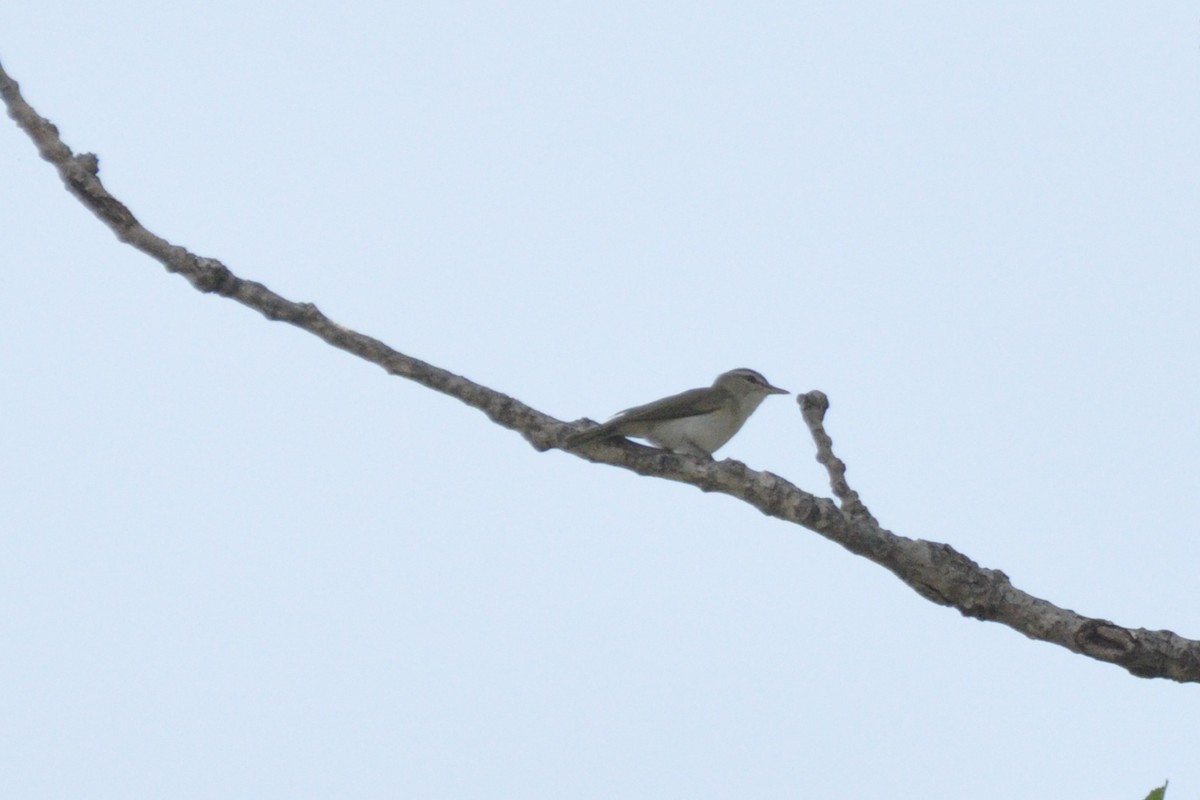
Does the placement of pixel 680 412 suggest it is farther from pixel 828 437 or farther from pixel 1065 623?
pixel 1065 623

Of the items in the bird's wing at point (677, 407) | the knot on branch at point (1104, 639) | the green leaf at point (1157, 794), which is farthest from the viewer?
the bird's wing at point (677, 407)

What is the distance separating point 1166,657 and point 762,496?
65.1 inches

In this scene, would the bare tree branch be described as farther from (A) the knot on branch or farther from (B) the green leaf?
(B) the green leaf

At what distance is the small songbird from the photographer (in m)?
9.09

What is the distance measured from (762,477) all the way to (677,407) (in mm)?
3704

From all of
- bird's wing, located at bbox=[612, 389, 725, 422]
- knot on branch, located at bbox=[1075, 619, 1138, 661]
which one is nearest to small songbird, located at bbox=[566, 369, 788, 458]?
bird's wing, located at bbox=[612, 389, 725, 422]

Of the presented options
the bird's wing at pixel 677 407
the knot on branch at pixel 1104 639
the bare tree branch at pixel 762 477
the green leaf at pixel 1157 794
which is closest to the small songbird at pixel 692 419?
the bird's wing at pixel 677 407

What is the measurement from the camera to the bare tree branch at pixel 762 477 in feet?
16.1

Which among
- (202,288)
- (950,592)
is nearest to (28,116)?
(202,288)

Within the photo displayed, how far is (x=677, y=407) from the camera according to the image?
923cm

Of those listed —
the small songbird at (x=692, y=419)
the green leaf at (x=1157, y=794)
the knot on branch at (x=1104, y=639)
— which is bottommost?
the green leaf at (x=1157, y=794)

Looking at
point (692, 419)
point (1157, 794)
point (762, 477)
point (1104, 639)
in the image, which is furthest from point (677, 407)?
point (1157, 794)

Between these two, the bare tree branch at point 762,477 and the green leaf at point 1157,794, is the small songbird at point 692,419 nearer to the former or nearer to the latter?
the bare tree branch at point 762,477

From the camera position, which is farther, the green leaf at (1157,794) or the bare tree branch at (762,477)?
the bare tree branch at (762,477)
